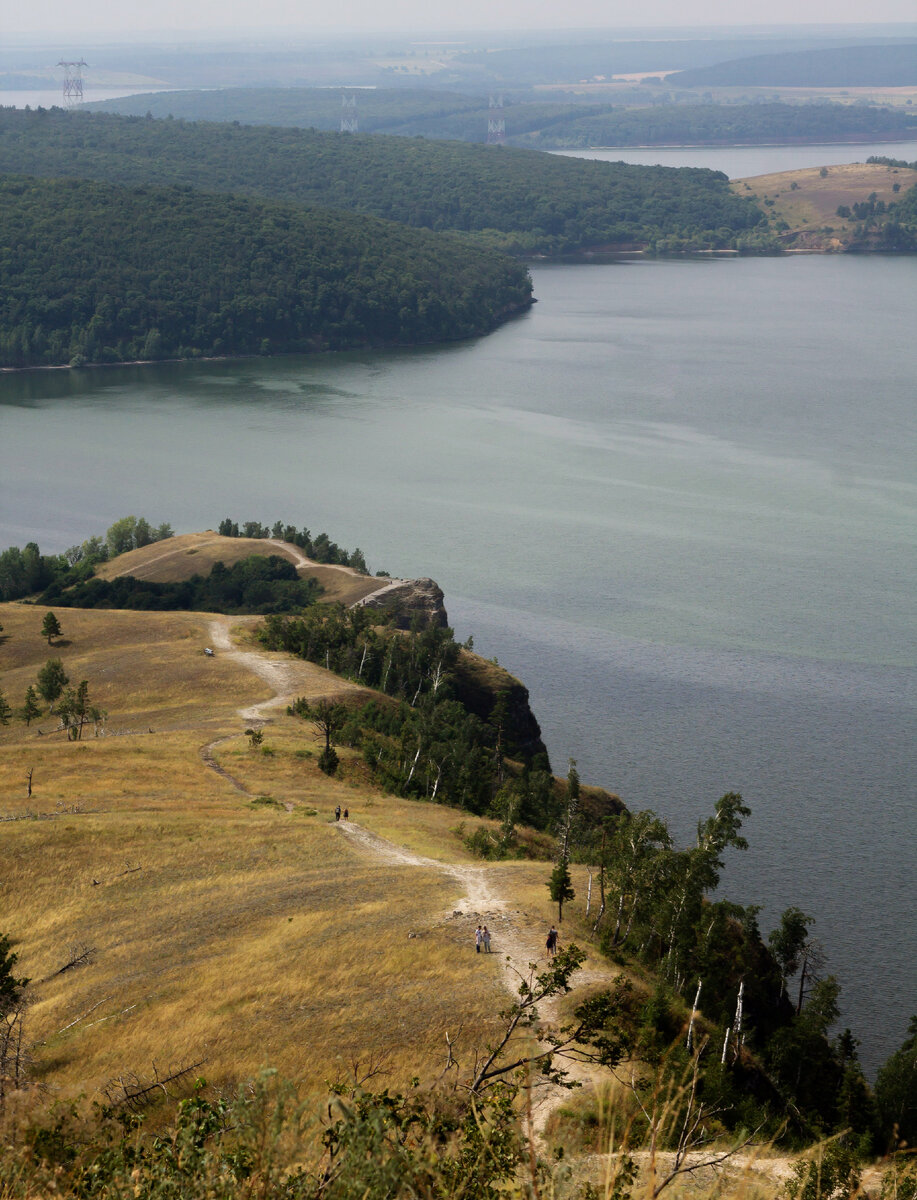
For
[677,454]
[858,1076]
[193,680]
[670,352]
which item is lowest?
[858,1076]

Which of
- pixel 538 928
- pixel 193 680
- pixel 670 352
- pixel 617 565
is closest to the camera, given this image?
pixel 538 928

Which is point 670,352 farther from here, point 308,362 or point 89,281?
point 89,281

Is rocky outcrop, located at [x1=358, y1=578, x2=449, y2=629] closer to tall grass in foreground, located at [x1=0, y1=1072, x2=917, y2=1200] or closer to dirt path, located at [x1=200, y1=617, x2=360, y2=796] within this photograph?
dirt path, located at [x1=200, y1=617, x2=360, y2=796]

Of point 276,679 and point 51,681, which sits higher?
point 51,681

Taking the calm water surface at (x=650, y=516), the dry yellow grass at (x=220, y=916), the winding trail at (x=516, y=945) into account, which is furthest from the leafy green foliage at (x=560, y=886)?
the calm water surface at (x=650, y=516)

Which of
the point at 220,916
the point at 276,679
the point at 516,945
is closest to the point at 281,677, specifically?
the point at 276,679

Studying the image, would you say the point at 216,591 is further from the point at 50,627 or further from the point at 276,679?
the point at 276,679

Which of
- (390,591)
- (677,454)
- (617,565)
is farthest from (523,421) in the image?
(390,591)
